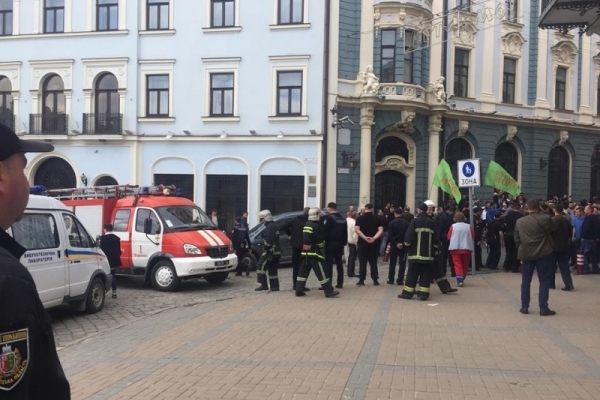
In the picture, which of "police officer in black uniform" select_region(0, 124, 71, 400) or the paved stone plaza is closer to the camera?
"police officer in black uniform" select_region(0, 124, 71, 400)

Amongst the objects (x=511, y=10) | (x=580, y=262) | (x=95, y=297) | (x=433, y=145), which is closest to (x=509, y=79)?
(x=511, y=10)

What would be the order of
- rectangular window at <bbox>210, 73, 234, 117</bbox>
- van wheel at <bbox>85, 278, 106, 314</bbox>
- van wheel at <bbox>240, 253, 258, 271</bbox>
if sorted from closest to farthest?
van wheel at <bbox>85, 278, 106, 314</bbox> < van wheel at <bbox>240, 253, 258, 271</bbox> < rectangular window at <bbox>210, 73, 234, 117</bbox>

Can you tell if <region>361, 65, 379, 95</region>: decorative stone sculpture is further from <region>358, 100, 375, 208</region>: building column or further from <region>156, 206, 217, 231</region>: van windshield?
<region>156, 206, 217, 231</region>: van windshield

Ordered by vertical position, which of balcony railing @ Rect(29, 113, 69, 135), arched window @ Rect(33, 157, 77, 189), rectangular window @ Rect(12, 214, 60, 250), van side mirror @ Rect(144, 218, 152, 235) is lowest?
van side mirror @ Rect(144, 218, 152, 235)

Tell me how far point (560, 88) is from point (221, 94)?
17073 millimetres

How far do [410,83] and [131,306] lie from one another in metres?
17.1

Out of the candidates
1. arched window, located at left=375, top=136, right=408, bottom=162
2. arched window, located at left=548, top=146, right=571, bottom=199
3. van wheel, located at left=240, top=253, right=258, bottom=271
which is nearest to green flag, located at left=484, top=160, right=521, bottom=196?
van wheel, located at left=240, top=253, right=258, bottom=271

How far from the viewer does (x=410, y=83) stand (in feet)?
85.3

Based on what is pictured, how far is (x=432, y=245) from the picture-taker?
39.9ft

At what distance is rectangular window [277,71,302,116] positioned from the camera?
25.4 meters

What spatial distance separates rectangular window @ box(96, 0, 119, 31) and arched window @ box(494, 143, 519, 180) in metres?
18.2

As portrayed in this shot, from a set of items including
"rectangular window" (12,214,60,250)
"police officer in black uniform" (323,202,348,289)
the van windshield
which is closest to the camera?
"rectangular window" (12,214,60,250)

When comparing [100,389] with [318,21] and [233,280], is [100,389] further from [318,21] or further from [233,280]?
[318,21]

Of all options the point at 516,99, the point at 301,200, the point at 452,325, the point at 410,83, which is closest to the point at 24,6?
the point at 301,200
